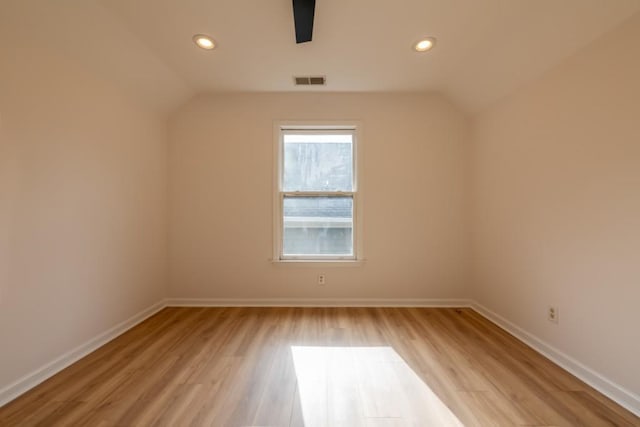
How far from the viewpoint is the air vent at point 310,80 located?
8.79 feet

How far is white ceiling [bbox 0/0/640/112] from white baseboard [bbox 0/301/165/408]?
2.18 meters

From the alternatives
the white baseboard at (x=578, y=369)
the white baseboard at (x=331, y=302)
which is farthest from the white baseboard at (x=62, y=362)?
the white baseboard at (x=578, y=369)

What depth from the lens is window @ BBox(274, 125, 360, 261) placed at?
3.15 metres

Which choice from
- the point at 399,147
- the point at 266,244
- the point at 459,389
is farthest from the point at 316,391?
the point at 399,147

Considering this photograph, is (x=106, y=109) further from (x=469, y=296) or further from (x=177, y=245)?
(x=469, y=296)

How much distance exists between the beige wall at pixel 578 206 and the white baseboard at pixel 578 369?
0.13ft

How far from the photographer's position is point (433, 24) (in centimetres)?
194

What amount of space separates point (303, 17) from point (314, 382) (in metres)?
2.45

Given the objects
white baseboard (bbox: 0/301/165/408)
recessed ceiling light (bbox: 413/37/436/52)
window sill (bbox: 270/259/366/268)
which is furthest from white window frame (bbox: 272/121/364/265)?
white baseboard (bbox: 0/301/165/408)

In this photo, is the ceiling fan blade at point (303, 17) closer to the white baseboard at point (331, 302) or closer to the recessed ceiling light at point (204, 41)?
the recessed ceiling light at point (204, 41)

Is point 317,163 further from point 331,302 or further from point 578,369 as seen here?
point 578,369

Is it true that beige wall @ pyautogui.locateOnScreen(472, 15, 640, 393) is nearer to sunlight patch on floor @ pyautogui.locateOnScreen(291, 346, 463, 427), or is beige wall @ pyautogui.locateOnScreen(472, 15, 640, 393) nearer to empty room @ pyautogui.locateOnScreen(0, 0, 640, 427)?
empty room @ pyautogui.locateOnScreen(0, 0, 640, 427)

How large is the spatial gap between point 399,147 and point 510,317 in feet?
6.81

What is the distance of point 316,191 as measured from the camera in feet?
10.3
